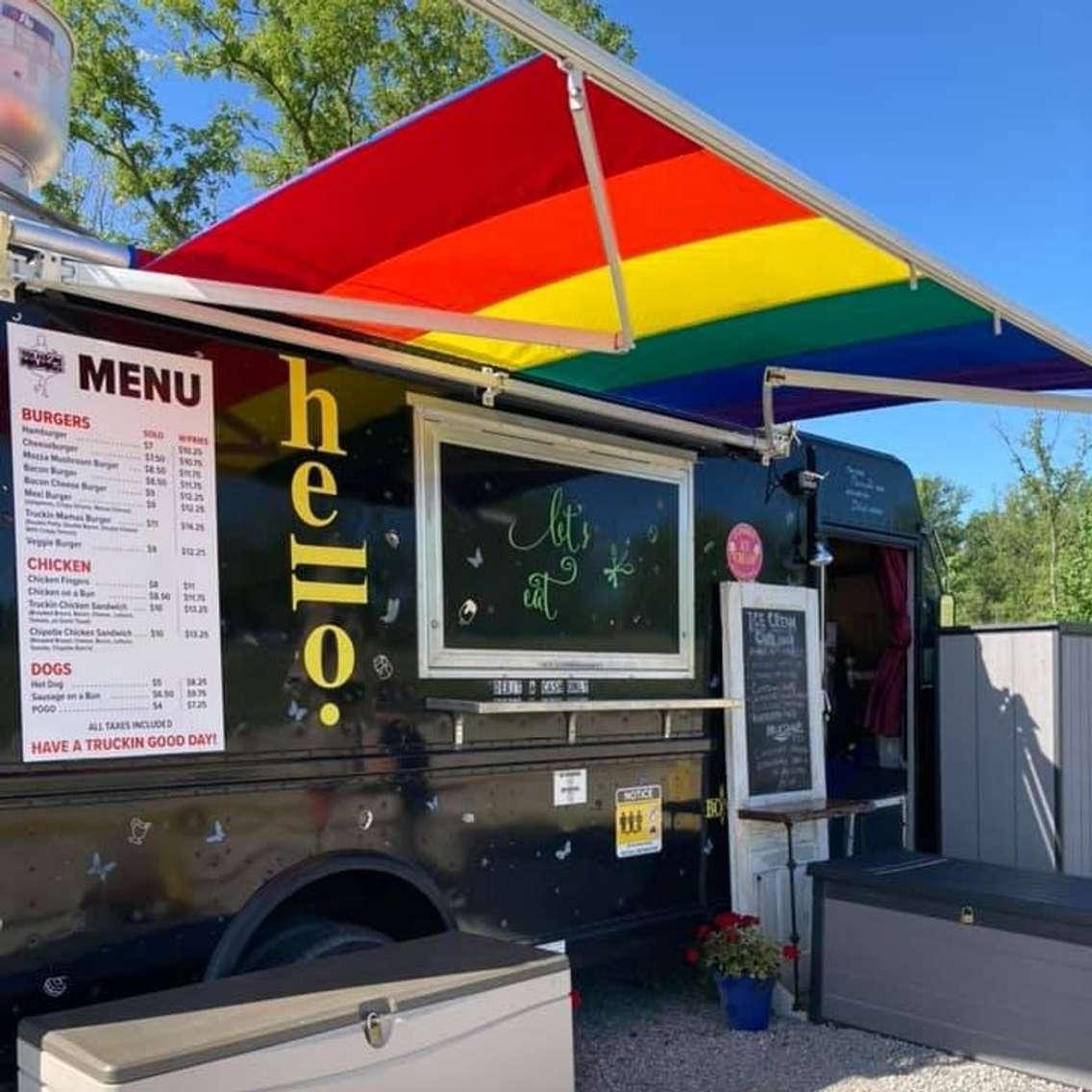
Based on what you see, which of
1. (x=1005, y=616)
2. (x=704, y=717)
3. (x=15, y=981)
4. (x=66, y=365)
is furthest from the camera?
(x=1005, y=616)

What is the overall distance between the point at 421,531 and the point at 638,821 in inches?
60.6

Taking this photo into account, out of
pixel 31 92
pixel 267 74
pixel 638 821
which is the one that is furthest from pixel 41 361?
pixel 267 74

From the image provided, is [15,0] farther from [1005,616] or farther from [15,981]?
[1005,616]

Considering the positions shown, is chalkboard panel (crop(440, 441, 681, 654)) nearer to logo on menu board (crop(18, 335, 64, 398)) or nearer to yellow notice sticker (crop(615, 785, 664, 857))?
yellow notice sticker (crop(615, 785, 664, 857))

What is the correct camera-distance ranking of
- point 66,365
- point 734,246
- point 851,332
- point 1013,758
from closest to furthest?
point 66,365 → point 734,246 → point 851,332 → point 1013,758

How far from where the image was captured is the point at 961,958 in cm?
453

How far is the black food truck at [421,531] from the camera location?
3.03 meters

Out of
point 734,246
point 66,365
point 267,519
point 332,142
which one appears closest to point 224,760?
point 267,519

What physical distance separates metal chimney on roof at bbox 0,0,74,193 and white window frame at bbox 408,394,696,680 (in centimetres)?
132

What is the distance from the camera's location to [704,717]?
5.09 meters

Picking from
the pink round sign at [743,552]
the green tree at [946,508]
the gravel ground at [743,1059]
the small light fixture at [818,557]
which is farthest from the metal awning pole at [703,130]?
the green tree at [946,508]

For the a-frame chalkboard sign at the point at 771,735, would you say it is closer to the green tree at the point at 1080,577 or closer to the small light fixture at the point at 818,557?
the small light fixture at the point at 818,557

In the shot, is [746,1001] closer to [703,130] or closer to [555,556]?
[555,556]

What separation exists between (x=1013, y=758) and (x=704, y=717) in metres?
2.34
